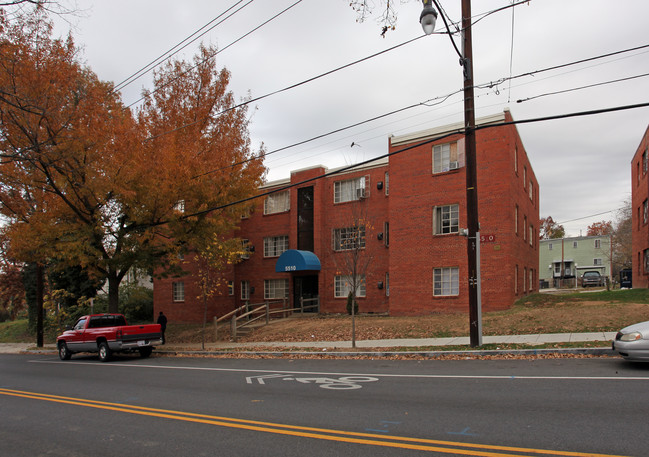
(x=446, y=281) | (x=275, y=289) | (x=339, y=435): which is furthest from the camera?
(x=275, y=289)

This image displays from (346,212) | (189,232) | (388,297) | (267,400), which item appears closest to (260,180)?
(189,232)

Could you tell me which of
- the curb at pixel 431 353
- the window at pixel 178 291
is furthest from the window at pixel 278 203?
the curb at pixel 431 353

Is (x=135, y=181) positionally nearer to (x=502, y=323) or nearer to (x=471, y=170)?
(x=471, y=170)

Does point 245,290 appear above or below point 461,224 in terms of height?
below

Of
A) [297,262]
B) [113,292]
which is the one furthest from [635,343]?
[113,292]

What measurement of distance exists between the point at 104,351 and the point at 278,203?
15.6 meters

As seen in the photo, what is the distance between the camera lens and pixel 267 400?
826 cm

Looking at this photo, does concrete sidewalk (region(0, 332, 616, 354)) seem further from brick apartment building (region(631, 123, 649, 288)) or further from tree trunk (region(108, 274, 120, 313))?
brick apartment building (region(631, 123, 649, 288))

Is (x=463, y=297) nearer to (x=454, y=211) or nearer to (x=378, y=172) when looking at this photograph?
(x=454, y=211)

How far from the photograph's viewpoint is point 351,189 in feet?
89.5

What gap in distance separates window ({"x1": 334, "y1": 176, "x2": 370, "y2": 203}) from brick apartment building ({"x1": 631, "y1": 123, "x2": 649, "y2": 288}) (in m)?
17.0

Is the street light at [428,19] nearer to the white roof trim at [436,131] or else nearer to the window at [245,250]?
the white roof trim at [436,131]

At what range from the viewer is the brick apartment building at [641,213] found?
29.3 metres

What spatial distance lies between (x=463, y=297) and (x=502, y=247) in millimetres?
2816
